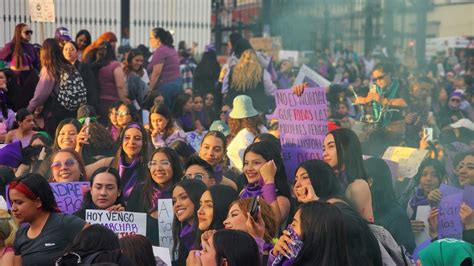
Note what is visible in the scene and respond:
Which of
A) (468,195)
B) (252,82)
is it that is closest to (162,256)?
(468,195)

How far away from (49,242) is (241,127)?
4.60 metres

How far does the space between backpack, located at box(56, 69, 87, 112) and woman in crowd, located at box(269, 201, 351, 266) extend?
705cm

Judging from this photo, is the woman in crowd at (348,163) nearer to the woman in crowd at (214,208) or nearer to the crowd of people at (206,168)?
the crowd of people at (206,168)

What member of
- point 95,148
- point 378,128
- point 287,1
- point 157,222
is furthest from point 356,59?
point 157,222

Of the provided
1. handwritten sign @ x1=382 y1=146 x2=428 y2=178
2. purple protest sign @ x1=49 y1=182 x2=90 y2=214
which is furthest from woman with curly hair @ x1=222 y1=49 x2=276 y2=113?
purple protest sign @ x1=49 y1=182 x2=90 y2=214

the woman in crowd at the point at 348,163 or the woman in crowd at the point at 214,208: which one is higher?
the woman in crowd at the point at 348,163

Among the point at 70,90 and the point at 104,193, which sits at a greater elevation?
the point at 70,90

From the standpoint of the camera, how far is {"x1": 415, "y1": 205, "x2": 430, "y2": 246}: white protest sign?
8.78m

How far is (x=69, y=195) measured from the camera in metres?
8.56

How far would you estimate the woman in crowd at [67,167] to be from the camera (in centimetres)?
884

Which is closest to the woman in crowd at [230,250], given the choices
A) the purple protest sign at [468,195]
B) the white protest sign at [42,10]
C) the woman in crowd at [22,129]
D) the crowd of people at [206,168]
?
the crowd of people at [206,168]

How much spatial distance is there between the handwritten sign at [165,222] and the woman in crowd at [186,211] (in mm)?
210

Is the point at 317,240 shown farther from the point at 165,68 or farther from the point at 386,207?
the point at 165,68

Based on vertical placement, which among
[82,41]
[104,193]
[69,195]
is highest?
[82,41]
